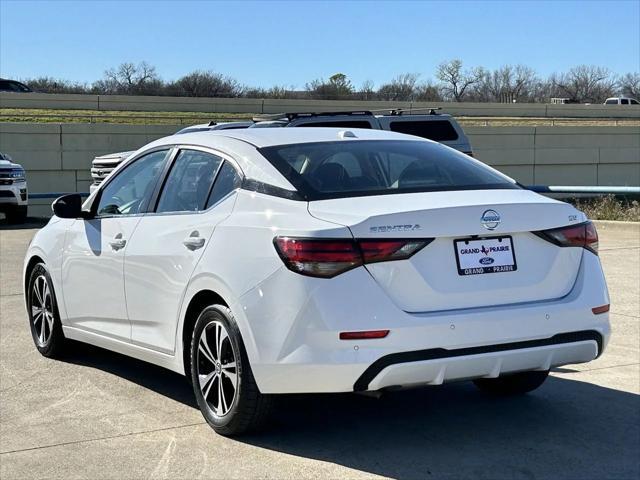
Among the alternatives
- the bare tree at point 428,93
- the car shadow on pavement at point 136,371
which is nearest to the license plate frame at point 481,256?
the car shadow on pavement at point 136,371

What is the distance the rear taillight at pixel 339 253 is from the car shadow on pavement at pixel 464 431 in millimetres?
858

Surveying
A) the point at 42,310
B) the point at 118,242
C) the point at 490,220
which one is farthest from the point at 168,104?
the point at 490,220

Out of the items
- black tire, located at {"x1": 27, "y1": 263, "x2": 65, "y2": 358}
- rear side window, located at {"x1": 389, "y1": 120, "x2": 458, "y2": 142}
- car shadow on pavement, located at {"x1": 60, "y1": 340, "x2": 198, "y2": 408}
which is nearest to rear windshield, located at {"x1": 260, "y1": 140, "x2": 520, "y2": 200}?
car shadow on pavement, located at {"x1": 60, "y1": 340, "x2": 198, "y2": 408}

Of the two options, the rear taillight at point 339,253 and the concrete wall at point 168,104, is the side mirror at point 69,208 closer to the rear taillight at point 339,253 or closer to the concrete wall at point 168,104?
the rear taillight at point 339,253

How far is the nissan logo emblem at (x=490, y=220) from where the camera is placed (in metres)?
4.53

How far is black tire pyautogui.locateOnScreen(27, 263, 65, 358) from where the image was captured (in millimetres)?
6832

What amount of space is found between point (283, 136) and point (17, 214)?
52.4 ft

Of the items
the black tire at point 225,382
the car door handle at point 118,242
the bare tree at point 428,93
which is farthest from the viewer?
the bare tree at point 428,93

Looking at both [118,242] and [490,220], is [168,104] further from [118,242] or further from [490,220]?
[490,220]

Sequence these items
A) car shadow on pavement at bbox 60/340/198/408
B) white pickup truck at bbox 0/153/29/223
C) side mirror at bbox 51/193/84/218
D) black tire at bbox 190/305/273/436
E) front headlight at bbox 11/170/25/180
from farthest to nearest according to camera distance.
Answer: front headlight at bbox 11/170/25/180 < white pickup truck at bbox 0/153/29/223 < side mirror at bbox 51/193/84/218 < car shadow on pavement at bbox 60/340/198/408 < black tire at bbox 190/305/273/436

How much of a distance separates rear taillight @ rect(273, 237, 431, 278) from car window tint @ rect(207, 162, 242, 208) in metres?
0.87

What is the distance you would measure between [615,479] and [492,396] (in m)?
1.48

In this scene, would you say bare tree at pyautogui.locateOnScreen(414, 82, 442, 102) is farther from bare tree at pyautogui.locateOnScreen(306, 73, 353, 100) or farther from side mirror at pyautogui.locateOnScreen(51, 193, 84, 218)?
side mirror at pyautogui.locateOnScreen(51, 193, 84, 218)

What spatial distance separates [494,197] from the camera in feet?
15.7
